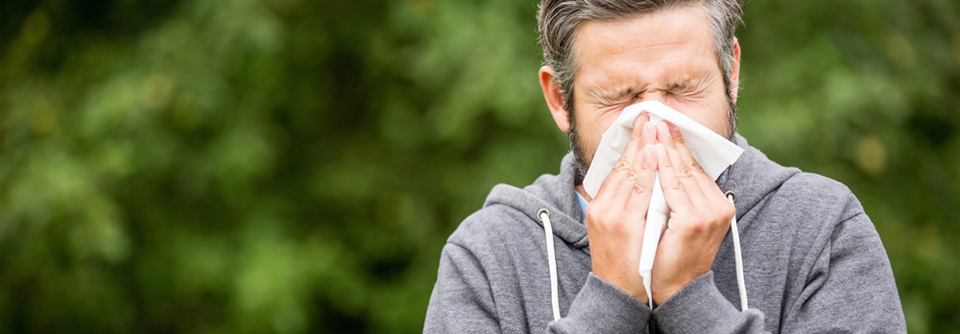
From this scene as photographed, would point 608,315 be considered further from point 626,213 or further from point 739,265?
point 739,265

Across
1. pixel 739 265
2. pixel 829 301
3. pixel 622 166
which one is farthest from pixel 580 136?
pixel 829 301

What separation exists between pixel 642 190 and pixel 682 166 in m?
0.10

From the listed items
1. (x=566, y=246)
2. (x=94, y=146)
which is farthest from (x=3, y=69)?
(x=566, y=246)

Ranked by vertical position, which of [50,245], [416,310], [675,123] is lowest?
[675,123]

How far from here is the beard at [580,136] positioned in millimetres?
1789

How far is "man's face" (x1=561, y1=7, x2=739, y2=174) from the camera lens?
1.68 m

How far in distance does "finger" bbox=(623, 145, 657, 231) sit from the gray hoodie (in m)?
0.16

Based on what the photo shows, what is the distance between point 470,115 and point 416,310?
137 cm

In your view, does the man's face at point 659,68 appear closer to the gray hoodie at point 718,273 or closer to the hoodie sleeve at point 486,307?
the gray hoodie at point 718,273

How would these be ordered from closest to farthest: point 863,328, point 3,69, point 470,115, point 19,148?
point 863,328, point 470,115, point 19,148, point 3,69

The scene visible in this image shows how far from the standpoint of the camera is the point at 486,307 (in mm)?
1758

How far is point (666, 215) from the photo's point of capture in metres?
1.59

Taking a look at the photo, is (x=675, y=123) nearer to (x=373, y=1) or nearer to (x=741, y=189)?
(x=741, y=189)

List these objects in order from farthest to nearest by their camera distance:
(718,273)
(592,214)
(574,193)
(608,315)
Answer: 1. (574,193)
2. (718,273)
3. (592,214)
4. (608,315)
